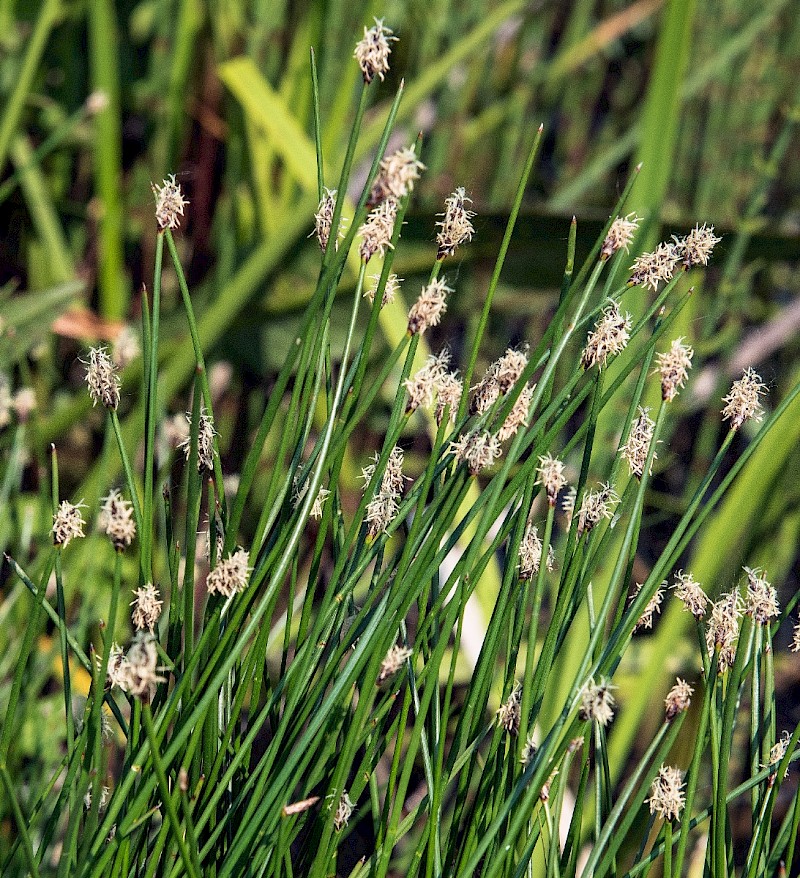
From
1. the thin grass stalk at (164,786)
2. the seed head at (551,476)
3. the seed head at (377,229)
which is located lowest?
the thin grass stalk at (164,786)

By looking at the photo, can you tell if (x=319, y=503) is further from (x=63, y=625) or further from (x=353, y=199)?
(x=353, y=199)

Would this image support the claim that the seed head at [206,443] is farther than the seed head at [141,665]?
Yes

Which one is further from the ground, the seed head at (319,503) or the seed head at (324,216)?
the seed head at (324,216)

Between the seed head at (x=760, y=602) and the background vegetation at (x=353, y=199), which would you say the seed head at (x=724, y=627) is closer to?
the seed head at (x=760, y=602)

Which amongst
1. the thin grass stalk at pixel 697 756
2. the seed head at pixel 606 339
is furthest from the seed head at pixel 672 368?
the thin grass stalk at pixel 697 756

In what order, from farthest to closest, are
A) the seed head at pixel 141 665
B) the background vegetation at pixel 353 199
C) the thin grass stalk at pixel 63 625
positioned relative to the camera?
the background vegetation at pixel 353 199
the thin grass stalk at pixel 63 625
the seed head at pixel 141 665

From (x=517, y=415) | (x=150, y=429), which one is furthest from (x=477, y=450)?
(x=150, y=429)

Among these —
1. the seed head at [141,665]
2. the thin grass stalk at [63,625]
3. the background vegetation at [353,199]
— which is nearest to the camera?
the seed head at [141,665]

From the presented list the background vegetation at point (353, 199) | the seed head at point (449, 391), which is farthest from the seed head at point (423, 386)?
the background vegetation at point (353, 199)
